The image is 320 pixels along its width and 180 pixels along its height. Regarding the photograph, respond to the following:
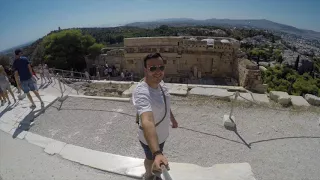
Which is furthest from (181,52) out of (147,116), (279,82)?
(279,82)

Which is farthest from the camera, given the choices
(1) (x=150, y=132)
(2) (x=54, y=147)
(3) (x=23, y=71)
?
(3) (x=23, y=71)

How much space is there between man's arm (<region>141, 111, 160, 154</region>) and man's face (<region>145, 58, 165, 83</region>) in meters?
0.48

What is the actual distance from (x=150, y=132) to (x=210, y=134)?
137 inches

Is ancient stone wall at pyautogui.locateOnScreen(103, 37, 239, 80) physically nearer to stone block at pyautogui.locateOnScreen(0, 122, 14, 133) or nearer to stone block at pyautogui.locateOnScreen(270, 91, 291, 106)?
stone block at pyautogui.locateOnScreen(270, 91, 291, 106)

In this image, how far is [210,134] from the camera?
5184mm

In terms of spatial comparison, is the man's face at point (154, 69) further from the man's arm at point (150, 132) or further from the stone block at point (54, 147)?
the stone block at point (54, 147)

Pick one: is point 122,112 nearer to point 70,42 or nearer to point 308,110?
point 308,110

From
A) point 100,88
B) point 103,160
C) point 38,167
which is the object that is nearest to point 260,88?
point 100,88

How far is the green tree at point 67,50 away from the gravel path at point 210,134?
20.9 meters

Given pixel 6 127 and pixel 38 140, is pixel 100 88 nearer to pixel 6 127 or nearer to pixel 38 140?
pixel 6 127

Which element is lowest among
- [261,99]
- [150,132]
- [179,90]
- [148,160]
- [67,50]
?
[261,99]

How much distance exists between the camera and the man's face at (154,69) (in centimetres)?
243

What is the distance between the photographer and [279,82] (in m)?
36.1

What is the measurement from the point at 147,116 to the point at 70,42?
27.9 m
